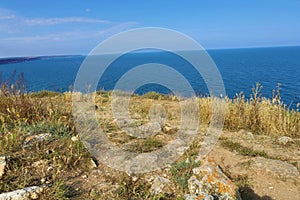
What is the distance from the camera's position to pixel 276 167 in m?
3.28

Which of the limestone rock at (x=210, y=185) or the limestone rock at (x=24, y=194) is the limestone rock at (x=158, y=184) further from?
the limestone rock at (x=24, y=194)

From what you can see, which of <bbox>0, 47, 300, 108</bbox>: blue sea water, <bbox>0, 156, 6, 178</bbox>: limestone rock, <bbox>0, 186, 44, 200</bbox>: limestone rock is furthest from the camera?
<bbox>0, 47, 300, 108</bbox>: blue sea water

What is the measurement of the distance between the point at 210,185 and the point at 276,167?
1.53 metres

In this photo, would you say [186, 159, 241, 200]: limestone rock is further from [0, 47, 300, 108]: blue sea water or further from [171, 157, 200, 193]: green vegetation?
[0, 47, 300, 108]: blue sea water

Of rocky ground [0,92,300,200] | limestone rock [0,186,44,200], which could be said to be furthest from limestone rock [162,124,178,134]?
limestone rock [0,186,44,200]

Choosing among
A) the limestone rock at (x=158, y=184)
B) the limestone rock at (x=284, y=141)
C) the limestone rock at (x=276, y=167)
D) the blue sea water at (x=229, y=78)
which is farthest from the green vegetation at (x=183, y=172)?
the blue sea water at (x=229, y=78)

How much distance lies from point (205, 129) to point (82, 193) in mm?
3192

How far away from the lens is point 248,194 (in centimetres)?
273

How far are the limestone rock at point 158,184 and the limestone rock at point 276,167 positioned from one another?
1.47 m

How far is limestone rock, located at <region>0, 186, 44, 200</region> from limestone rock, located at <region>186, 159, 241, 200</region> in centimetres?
146

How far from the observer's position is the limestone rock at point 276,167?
10.4ft

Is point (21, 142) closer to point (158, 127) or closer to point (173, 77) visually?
point (158, 127)

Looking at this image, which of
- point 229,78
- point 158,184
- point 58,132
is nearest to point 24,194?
point 158,184

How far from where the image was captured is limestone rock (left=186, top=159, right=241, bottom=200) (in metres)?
2.20
